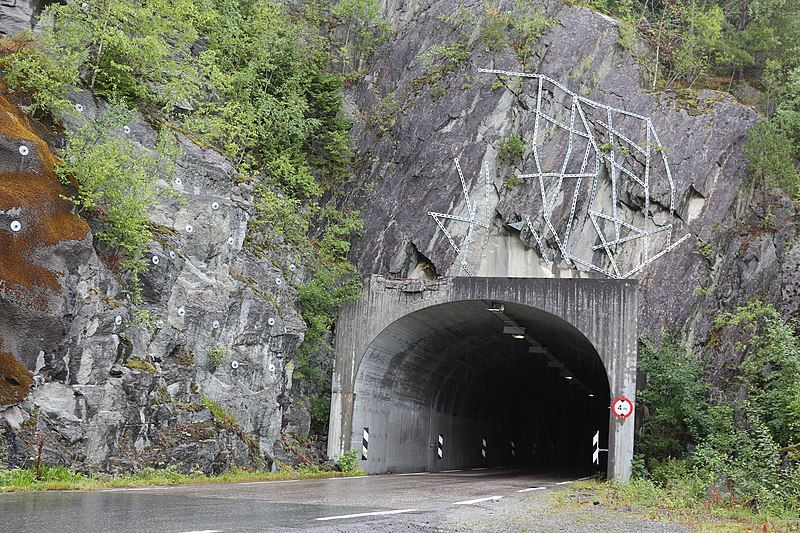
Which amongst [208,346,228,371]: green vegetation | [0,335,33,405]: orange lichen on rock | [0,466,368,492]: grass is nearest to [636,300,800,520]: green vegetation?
[0,466,368,492]: grass

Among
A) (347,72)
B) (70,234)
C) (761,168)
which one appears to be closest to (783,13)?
(761,168)

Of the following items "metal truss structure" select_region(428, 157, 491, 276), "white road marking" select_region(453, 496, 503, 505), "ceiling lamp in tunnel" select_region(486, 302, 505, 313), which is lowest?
"white road marking" select_region(453, 496, 503, 505)

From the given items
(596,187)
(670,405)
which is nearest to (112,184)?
(670,405)

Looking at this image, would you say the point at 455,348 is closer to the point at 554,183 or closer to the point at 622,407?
the point at 554,183

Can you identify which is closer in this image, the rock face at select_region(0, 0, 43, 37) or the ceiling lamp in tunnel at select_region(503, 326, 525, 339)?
the rock face at select_region(0, 0, 43, 37)

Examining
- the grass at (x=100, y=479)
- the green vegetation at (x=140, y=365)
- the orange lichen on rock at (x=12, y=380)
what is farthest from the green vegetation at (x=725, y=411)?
the orange lichen on rock at (x=12, y=380)

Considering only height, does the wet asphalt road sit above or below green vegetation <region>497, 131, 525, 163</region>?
below

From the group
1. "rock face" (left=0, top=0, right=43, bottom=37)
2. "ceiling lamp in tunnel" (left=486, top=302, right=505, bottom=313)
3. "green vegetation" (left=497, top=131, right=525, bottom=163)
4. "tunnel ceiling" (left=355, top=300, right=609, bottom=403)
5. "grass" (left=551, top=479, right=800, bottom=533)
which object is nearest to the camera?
"grass" (left=551, top=479, right=800, bottom=533)

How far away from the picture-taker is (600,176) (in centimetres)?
2923

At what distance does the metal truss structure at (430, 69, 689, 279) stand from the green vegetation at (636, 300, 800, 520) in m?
3.49

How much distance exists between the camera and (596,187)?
1145 inches

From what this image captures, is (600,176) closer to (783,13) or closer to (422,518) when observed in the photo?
(783,13)

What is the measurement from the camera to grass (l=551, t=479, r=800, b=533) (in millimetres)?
11844

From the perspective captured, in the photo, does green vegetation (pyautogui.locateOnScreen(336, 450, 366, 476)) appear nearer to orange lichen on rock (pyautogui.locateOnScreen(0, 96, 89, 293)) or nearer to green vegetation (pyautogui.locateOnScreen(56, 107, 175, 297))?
green vegetation (pyautogui.locateOnScreen(56, 107, 175, 297))
